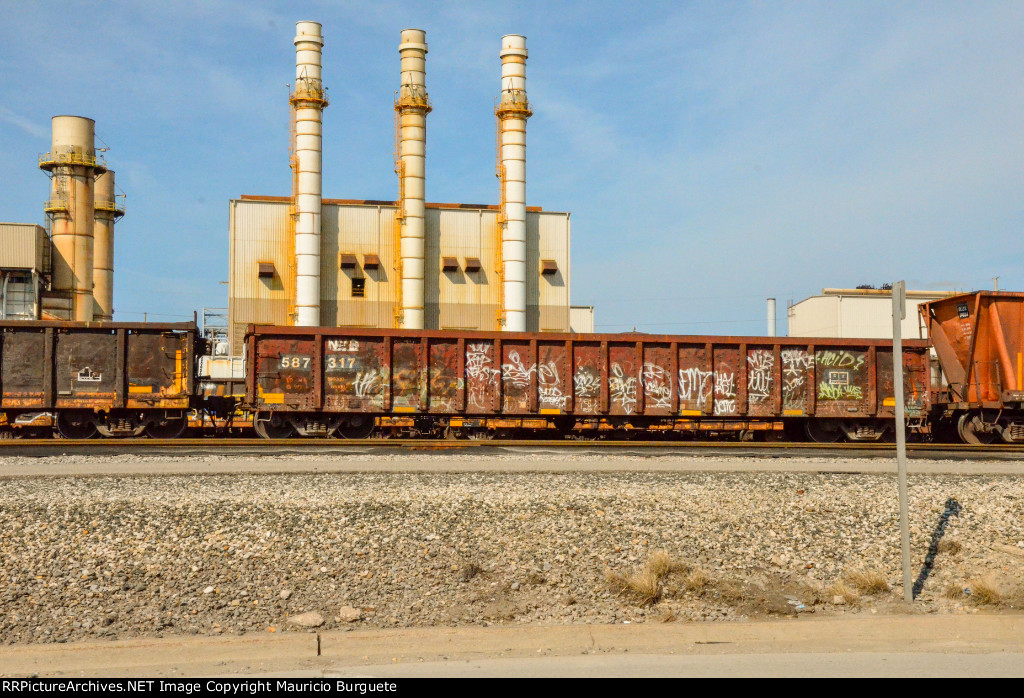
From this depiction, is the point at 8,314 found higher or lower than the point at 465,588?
higher

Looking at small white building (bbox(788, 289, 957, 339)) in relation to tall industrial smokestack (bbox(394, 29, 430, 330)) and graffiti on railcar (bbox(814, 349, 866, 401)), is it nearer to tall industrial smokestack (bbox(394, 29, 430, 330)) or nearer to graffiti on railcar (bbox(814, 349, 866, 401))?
tall industrial smokestack (bbox(394, 29, 430, 330))

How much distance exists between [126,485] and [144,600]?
409cm

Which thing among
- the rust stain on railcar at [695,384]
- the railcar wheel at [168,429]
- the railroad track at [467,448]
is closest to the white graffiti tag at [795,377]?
the rust stain on railcar at [695,384]

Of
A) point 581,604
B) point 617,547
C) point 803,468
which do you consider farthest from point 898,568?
point 803,468

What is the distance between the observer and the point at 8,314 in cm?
4194

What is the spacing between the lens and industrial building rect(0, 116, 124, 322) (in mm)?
42062

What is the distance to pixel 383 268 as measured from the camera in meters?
39.3

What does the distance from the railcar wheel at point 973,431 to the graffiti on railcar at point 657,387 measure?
24.1 ft

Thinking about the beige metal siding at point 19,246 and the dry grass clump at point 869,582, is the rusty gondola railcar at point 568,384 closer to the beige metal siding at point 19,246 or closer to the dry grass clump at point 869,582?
the dry grass clump at point 869,582

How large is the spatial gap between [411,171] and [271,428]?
21.6m

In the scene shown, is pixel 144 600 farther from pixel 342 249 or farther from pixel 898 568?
pixel 342 249

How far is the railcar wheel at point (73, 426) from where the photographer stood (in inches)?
785

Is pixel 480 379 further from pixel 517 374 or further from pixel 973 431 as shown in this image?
pixel 973 431
